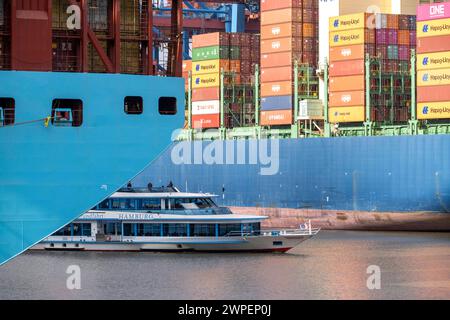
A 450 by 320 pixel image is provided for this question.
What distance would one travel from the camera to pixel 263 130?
250ft

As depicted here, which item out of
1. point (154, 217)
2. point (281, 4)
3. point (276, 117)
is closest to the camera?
point (154, 217)

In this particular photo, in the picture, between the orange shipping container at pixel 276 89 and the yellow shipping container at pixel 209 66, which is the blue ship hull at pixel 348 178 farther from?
the yellow shipping container at pixel 209 66

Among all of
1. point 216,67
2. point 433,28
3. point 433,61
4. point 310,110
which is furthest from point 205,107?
point 433,28

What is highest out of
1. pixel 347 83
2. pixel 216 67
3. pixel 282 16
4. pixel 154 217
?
pixel 282 16

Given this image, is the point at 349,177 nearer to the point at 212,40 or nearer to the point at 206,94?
the point at 206,94

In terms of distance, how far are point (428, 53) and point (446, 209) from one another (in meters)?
7.83

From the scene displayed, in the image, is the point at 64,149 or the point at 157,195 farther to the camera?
the point at 157,195

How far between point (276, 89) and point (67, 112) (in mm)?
46085

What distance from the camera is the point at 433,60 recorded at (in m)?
61.4

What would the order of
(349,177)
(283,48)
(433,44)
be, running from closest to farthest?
1. (433,44)
2. (349,177)
3. (283,48)

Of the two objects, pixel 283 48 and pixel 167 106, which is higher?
pixel 283 48

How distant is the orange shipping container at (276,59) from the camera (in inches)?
2830

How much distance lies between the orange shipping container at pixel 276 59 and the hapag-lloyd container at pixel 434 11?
1167cm
